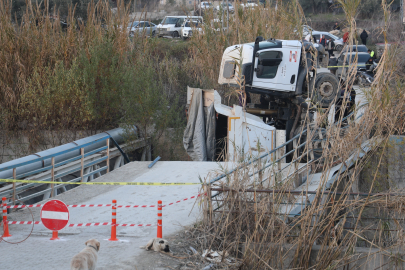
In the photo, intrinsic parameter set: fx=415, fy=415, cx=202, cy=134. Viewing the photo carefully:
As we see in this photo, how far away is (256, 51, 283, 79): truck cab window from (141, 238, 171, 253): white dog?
266 inches

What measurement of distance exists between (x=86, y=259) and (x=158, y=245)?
127 cm

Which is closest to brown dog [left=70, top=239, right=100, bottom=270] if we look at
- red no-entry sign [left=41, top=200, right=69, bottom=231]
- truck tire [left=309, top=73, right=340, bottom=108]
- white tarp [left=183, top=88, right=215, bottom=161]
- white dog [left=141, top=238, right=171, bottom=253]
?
white dog [left=141, top=238, right=171, bottom=253]

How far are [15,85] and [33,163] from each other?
4352 millimetres

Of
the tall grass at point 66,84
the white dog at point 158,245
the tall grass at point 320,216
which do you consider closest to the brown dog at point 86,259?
the white dog at point 158,245

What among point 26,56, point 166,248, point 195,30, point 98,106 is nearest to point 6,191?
point 166,248

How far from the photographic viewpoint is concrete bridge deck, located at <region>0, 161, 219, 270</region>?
18.1 ft

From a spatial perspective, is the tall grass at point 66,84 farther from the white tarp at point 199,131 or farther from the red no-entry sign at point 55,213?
the red no-entry sign at point 55,213

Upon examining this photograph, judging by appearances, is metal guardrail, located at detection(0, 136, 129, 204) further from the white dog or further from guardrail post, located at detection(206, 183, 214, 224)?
guardrail post, located at detection(206, 183, 214, 224)

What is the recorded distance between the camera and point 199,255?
18.6 feet

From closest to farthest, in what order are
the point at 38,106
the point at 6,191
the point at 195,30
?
the point at 6,191 → the point at 38,106 → the point at 195,30

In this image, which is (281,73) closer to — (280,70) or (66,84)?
(280,70)

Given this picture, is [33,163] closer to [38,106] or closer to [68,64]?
[38,106]

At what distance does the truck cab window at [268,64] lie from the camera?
1123 cm

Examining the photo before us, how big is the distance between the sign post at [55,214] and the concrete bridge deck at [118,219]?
0.95 feet
